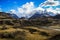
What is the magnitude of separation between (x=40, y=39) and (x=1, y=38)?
1545cm

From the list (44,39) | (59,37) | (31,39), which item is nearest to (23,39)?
(31,39)

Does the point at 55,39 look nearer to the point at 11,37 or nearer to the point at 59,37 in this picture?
the point at 59,37

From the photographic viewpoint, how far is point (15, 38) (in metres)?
60.7

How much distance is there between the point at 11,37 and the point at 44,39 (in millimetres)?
13017

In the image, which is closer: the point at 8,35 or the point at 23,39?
the point at 23,39

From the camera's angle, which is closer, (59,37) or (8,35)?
(59,37)

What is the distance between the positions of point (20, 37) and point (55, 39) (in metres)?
13.0

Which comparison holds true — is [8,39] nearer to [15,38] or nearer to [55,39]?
[15,38]

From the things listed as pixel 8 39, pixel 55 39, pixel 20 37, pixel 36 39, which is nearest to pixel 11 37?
pixel 8 39

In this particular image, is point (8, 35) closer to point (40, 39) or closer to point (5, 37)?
point (5, 37)

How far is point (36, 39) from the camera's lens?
63469mm

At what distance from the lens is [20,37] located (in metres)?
59.2

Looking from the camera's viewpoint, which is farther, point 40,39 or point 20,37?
point 40,39

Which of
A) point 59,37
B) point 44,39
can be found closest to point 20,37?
point 44,39
